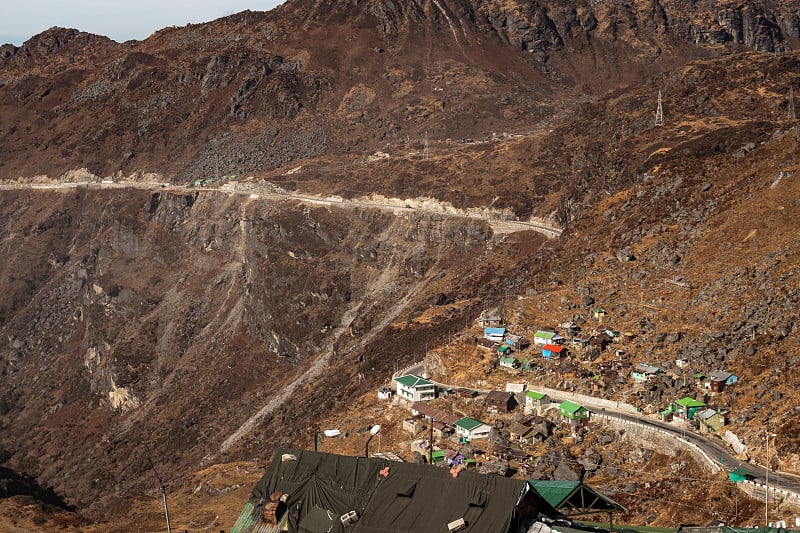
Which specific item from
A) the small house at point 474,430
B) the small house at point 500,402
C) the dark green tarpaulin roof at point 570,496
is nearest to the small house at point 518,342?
the small house at point 500,402

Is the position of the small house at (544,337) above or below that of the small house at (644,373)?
above

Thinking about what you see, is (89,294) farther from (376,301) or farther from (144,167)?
(376,301)

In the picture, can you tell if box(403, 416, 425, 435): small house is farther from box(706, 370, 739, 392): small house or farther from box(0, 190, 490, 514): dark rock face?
box(706, 370, 739, 392): small house

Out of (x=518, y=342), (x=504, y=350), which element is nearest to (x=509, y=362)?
(x=504, y=350)

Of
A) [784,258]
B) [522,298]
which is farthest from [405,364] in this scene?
[784,258]

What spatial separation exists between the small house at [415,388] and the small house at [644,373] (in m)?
14.3

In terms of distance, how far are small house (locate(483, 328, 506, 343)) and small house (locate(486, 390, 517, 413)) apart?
296 inches

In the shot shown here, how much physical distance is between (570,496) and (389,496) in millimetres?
6800

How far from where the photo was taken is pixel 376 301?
335 feet

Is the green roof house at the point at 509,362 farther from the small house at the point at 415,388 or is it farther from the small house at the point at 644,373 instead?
the small house at the point at 644,373

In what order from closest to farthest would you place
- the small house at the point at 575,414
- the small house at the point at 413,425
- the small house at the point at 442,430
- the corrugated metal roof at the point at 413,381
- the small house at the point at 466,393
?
the small house at the point at 575,414 → the small house at the point at 442,430 → the small house at the point at 413,425 → the small house at the point at 466,393 → the corrugated metal roof at the point at 413,381

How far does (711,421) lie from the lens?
4319 centimetres

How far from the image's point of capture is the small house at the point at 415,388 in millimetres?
56656

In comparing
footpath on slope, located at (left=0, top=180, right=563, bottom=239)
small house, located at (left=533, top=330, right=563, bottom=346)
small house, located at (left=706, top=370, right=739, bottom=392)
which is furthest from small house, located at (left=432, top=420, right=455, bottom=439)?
footpath on slope, located at (left=0, top=180, right=563, bottom=239)
